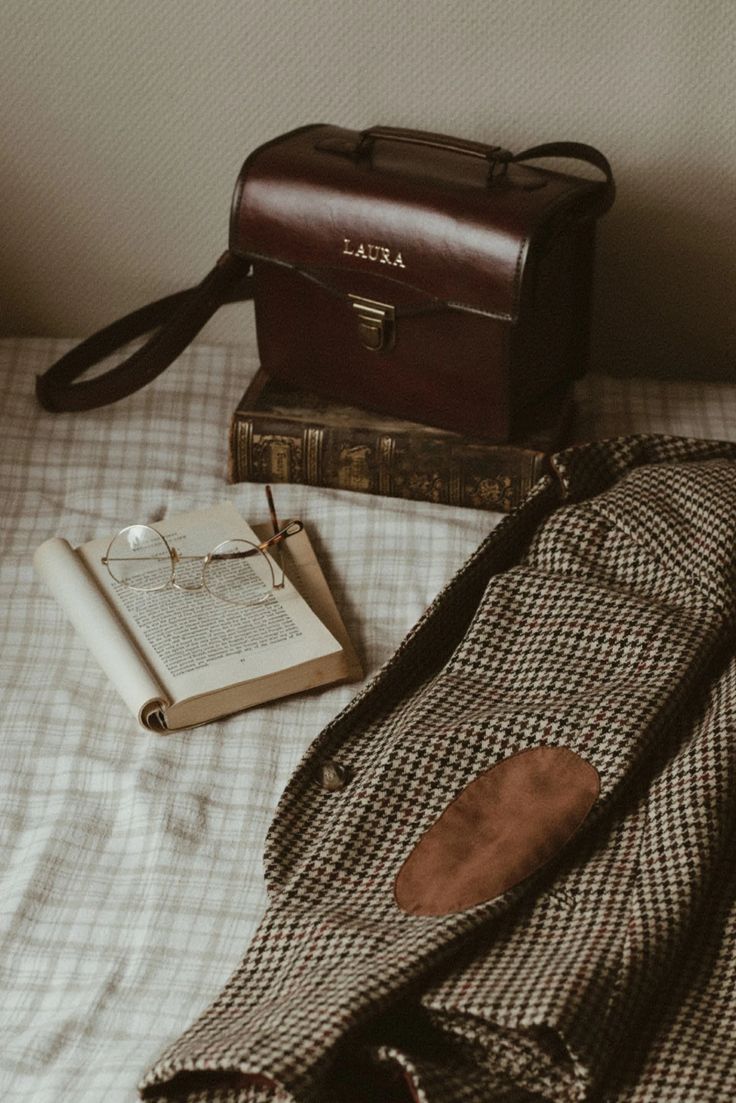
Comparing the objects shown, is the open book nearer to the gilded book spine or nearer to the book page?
the book page

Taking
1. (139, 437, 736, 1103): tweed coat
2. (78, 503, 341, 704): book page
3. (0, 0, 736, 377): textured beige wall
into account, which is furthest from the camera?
(0, 0, 736, 377): textured beige wall

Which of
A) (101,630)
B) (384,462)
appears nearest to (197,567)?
(101,630)

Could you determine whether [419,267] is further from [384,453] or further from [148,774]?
[148,774]

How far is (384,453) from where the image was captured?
1.07m

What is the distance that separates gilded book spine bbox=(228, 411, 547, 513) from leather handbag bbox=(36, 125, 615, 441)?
25 millimetres

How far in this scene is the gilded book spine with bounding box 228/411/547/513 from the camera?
1048 mm

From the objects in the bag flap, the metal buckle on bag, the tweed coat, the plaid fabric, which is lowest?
the plaid fabric

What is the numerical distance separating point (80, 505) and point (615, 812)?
588mm

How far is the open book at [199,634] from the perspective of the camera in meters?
0.85

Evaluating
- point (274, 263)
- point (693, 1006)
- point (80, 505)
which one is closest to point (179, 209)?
point (274, 263)

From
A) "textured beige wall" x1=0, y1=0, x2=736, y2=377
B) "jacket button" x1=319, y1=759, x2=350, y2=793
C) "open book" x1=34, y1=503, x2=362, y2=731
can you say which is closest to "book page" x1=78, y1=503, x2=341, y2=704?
"open book" x1=34, y1=503, x2=362, y2=731

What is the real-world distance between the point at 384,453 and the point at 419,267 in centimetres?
17

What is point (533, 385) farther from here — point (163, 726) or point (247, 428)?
point (163, 726)

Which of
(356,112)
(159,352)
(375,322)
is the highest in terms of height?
(356,112)
